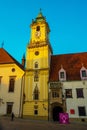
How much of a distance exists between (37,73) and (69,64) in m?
6.97

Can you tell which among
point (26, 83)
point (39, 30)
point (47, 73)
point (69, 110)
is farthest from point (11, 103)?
point (39, 30)

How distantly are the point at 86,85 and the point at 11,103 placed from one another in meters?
14.4

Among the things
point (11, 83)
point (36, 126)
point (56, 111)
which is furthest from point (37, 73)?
point (36, 126)

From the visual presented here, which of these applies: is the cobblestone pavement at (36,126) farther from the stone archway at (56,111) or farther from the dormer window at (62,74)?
the dormer window at (62,74)

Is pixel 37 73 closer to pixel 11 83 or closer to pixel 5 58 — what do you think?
pixel 11 83

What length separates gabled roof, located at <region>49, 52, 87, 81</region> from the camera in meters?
30.8

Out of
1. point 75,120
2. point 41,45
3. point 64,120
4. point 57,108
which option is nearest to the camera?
point 64,120

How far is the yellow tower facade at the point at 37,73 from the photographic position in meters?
29.4

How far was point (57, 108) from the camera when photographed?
29375 millimetres

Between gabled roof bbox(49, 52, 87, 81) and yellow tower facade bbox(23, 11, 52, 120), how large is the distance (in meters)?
1.83

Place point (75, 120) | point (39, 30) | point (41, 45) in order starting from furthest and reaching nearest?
point (39, 30), point (41, 45), point (75, 120)

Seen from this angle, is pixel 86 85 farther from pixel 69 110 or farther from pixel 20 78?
pixel 20 78

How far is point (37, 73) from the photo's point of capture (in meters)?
32.0

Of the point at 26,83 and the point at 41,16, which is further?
the point at 41,16
